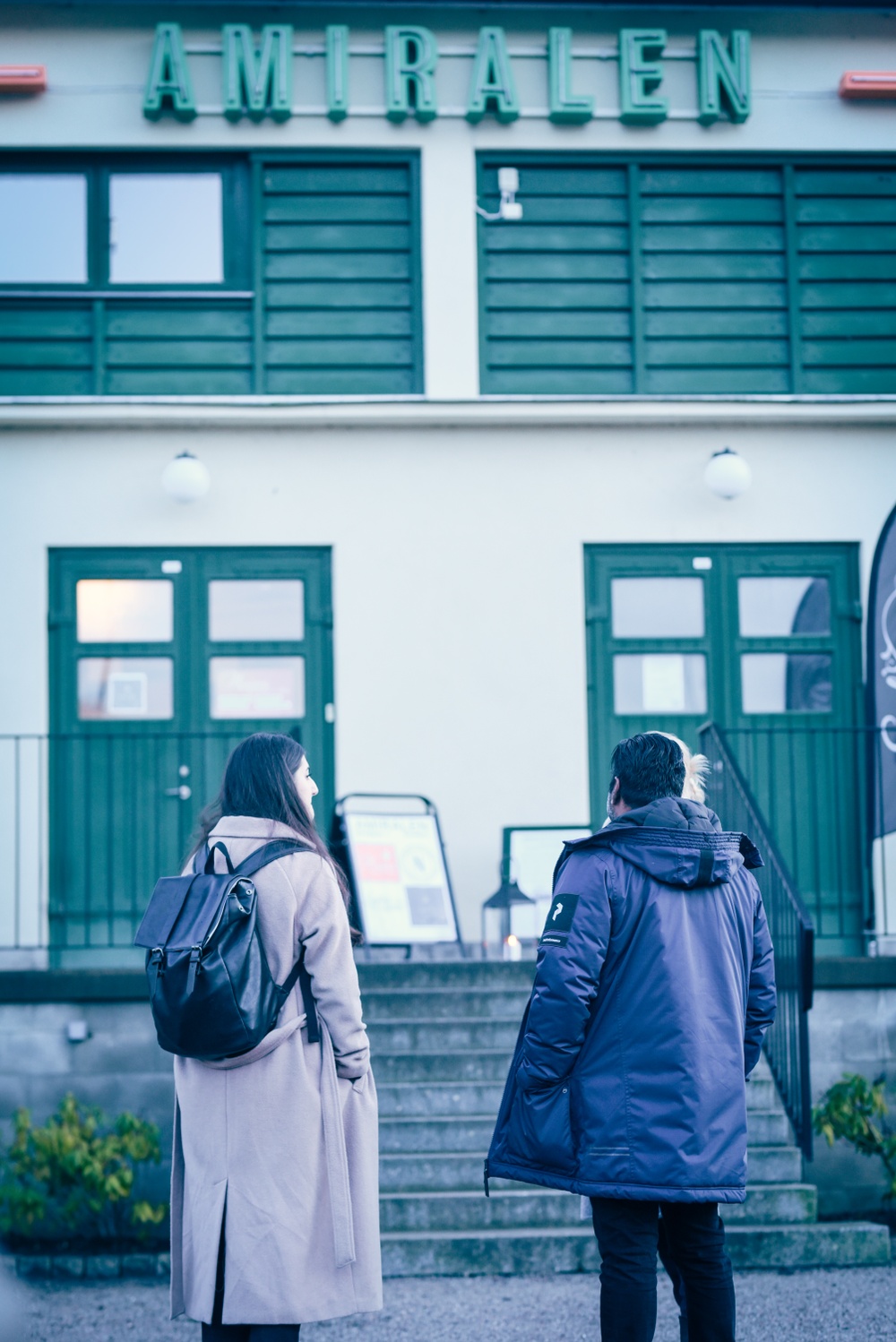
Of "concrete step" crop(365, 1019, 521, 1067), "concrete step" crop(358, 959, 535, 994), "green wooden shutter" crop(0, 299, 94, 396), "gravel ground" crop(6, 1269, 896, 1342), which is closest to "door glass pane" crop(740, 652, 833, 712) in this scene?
"concrete step" crop(358, 959, 535, 994)

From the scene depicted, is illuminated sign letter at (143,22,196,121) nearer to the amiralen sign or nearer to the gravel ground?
the amiralen sign

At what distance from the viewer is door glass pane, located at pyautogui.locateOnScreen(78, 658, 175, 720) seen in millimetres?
8070

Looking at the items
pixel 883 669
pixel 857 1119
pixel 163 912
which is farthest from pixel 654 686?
pixel 163 912

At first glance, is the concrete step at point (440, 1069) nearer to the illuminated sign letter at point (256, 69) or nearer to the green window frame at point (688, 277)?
the green window frame at point (688, 277)

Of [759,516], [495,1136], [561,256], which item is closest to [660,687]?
[759,516]

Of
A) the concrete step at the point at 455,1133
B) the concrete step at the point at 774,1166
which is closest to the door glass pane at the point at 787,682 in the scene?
the concrete step at the point at 455,1133

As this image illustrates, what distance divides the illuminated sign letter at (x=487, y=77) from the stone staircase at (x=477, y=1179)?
16.5ft

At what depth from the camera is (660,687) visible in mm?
8297

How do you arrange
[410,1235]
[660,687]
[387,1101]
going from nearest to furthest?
[410,1235], [387,1101], [660,687]

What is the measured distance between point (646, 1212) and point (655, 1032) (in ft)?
1.36

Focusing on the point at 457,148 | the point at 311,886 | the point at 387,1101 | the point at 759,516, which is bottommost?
the point at 387,1101

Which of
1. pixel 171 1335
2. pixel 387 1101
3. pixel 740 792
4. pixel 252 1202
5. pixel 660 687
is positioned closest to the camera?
pixel 252 1202

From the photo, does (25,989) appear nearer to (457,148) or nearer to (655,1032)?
(655,1032)

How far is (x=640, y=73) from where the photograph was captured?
8328mm
